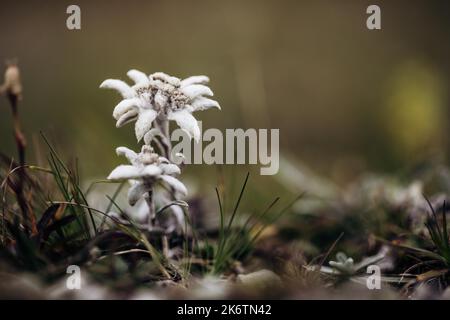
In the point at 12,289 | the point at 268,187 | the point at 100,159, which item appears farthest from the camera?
the point at 268,187

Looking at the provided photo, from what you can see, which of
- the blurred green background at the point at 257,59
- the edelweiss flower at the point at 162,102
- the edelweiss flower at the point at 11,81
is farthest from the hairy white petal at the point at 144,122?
the blurred green background at the point at 257,59

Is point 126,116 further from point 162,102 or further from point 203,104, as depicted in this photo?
point 203,104

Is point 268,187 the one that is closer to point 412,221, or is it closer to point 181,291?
point 412,221

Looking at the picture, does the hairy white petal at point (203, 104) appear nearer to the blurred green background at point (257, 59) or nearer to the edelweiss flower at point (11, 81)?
the edelweiss flower at point (11, 81)

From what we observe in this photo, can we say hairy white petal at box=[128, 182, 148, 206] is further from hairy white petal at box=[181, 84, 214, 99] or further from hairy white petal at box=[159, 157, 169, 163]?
hairy white petal at box=[181, 84, 214, 99]

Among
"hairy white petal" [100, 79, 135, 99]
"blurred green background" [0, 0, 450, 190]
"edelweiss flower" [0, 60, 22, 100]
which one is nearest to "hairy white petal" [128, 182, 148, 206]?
"hairy white petal" [100, 79, 135, 99]

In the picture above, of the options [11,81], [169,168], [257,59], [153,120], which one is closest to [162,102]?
[153,120]
